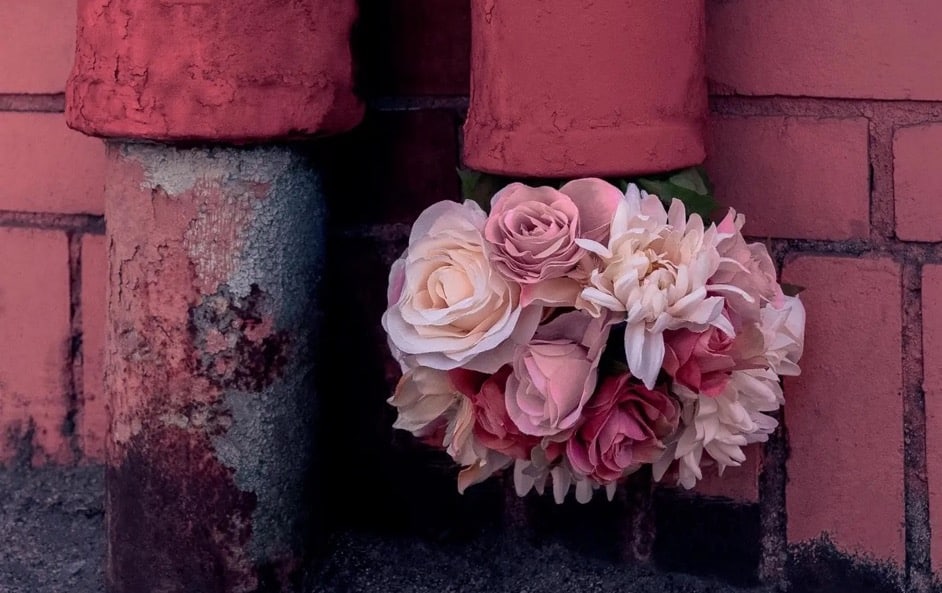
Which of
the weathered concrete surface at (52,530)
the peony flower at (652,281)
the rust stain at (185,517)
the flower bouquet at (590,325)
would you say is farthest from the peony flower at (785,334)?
the weathered concrete surface at (52,530)

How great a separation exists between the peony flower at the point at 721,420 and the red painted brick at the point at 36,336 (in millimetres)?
766

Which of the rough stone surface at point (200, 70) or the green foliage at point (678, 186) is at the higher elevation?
the rough stone surface at point (200, 70)

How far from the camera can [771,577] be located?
3.30 feet

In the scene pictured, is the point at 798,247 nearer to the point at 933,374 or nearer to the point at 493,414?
the point at 933,374

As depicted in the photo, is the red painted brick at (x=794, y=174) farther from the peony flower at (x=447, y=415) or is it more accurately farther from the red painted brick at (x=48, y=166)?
the red painted brick at (x=48, y=166)

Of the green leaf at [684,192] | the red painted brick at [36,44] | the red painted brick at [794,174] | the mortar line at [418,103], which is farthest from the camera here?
the red painted brick at [36,44]

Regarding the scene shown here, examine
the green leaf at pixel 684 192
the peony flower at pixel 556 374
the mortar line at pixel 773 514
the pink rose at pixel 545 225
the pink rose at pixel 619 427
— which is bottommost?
the mortar line at pixel 773 514

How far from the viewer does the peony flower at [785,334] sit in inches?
33.8

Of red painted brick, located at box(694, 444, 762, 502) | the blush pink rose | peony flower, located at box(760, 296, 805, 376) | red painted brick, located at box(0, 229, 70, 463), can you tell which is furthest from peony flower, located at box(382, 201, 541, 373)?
red painted brick, located at box(0, 229, 70, 463)

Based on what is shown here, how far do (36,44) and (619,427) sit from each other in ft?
2.83

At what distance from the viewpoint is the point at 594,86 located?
0.84 m

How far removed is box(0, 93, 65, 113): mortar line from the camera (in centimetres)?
121

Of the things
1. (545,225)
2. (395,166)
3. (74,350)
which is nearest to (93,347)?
(74,350)

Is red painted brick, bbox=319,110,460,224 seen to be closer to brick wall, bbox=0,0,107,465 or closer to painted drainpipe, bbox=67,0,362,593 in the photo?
painted drainpipe, bbox=67,0,362,593
